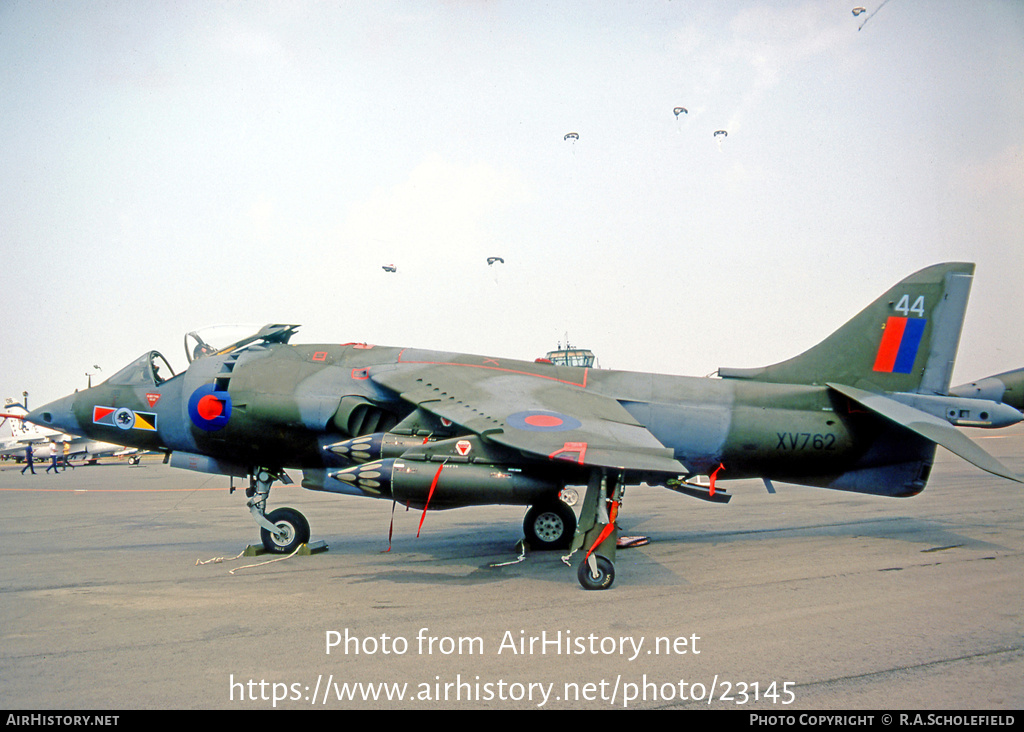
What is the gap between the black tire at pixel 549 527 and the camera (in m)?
10.3

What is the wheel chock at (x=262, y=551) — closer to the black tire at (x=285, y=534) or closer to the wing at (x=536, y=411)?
the black tire at (x=285, y=534)

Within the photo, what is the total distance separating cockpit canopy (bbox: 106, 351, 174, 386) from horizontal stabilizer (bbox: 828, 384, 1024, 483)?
11449mm

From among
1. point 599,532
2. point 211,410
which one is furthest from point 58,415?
point 599,532

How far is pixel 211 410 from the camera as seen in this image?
985cm

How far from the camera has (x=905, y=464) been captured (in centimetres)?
1024

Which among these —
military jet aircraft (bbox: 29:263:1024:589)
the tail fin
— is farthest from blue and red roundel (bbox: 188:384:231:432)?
the tail fin

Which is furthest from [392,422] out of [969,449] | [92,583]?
[969,449]

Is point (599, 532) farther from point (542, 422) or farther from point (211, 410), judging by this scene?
point (211, 410)

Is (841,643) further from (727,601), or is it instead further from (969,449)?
(969,449)

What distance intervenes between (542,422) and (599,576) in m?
2.03

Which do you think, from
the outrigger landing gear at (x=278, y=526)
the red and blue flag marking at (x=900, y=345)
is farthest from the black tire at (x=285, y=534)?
the red and blue flag marking at (x=900, y=345)

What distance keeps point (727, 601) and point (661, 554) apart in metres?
2.81

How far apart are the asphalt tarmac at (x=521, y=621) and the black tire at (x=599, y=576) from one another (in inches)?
5.9

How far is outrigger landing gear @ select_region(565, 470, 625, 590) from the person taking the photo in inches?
301
